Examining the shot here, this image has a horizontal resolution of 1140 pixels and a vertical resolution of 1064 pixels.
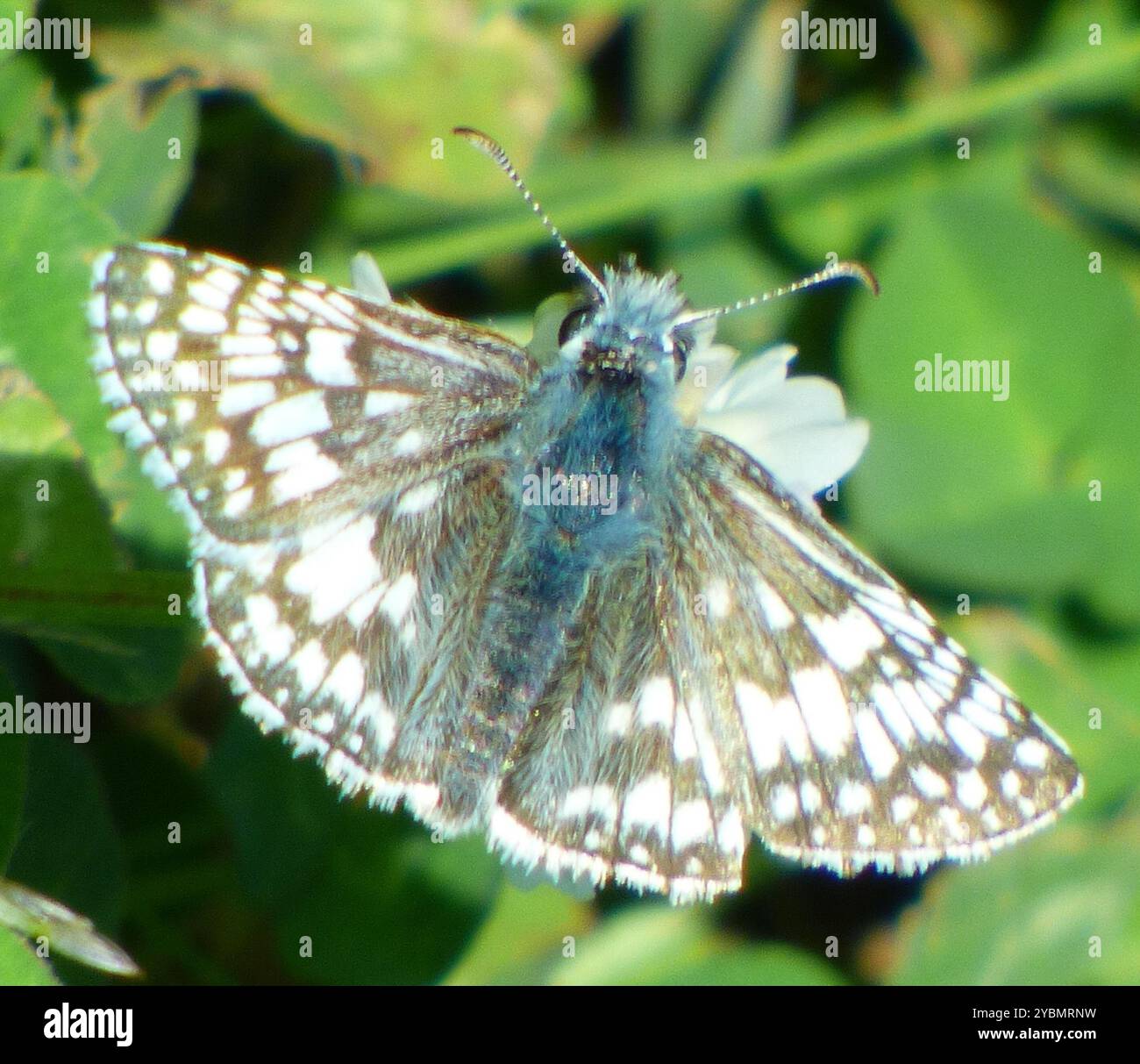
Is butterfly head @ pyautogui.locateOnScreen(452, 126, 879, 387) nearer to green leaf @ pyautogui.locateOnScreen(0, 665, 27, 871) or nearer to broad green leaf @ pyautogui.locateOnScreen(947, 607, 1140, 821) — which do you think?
green leaf @ pyautogui.locateOnScreen(0, 665, 27, 871)

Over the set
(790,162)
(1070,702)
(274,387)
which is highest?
(790,162)

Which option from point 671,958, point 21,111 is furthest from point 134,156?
point 671,958

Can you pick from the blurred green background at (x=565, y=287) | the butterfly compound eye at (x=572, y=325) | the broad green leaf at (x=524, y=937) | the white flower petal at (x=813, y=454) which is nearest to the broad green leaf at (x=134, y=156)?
the blurred green background at (x=565, y=287)

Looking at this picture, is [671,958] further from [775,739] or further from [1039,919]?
[775,739]

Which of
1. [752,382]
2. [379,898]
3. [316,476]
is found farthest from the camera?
[379,898]

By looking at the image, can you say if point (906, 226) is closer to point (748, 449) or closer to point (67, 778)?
point (748, 449)

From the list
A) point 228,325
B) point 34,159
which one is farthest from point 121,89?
point 228,325

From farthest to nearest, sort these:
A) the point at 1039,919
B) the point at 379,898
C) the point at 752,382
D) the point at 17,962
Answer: the point at 1039,919 → the point at 379,898 → the point at 752,382 → the point at 17,962

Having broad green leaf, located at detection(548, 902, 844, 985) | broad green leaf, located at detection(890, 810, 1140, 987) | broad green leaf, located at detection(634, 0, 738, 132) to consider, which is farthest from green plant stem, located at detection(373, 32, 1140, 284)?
broad green leaf, located at detection(890, 810, 1140, 987)
